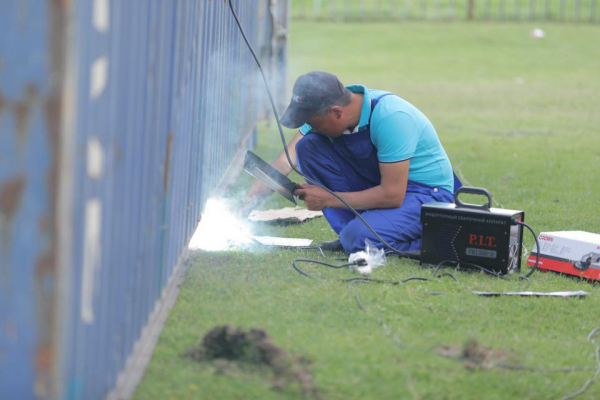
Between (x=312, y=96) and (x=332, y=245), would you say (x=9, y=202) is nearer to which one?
(x=312, y=96)

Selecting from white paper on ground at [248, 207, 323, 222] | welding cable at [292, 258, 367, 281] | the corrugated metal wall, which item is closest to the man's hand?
welding cable at [292, 258, 367, 281]

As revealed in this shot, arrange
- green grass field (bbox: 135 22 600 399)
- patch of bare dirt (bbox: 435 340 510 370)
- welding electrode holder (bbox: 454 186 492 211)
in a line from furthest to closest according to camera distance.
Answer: welding electrode holder (bbox: 454 186 492 211)
patch of bare dirt (bbox: 435 340 510 370)
green grass field (bbox: 135 22 600 399)

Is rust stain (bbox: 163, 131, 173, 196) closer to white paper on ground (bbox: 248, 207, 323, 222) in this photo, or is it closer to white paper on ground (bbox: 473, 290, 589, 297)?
white paper on ground (bbox: 473, 290, 589, 297)

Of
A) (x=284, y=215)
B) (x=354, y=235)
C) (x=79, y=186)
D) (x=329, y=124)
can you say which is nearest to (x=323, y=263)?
(x=354, y=235)

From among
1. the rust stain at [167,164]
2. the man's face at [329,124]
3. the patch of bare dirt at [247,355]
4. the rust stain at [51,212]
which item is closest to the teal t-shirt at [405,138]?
the man's face at [329,124]

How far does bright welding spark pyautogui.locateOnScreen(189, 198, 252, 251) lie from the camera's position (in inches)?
219

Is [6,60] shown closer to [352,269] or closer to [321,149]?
[352,269]

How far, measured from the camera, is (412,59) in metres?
21.8

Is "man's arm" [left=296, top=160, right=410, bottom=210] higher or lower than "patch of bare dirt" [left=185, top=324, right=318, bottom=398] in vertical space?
higher

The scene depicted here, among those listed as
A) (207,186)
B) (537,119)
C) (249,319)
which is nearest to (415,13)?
(537,119)

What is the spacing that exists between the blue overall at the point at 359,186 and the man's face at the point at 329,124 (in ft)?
0.39

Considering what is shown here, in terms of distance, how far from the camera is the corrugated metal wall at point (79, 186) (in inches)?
86.8

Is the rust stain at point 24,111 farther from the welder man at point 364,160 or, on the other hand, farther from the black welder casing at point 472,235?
the black welder casing at point 472,235

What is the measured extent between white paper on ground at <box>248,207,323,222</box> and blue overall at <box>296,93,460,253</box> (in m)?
0.82
